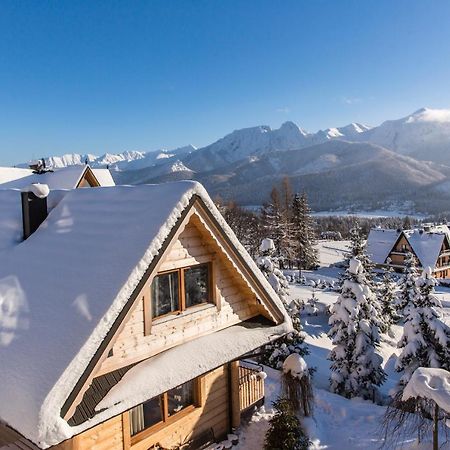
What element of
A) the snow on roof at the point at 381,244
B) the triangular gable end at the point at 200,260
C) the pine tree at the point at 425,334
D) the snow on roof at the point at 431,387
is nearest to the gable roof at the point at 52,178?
the triangular gable end at the point at 200,260

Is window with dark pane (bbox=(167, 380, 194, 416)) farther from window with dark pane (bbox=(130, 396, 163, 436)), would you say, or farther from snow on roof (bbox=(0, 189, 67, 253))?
snow on roof (bbox=(0, 189, 67, 253))

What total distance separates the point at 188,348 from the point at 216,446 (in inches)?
130

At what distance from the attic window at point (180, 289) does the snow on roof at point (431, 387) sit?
178 inches

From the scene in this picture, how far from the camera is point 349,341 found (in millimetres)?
18672

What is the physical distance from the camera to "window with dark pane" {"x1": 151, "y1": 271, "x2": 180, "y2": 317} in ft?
25.0

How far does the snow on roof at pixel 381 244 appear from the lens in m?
58.0

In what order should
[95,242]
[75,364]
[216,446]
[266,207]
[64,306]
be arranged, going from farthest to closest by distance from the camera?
[266,207] < [216,446] < [95,242] < [64,306] < [75,364]

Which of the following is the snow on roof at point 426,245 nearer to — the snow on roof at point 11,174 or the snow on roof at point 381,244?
the snow on roof at point 381,244

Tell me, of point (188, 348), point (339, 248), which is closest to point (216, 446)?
point (188, 348)

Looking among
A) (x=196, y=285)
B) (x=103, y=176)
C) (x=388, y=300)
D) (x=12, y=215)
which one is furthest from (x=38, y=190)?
(x=388, y=300)

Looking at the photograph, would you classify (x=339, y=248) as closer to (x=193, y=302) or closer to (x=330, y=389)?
(x=330, y=389)

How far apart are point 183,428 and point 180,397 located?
663 millimetres

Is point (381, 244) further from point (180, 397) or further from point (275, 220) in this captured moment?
point (180, 397)

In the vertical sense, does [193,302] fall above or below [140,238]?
below
